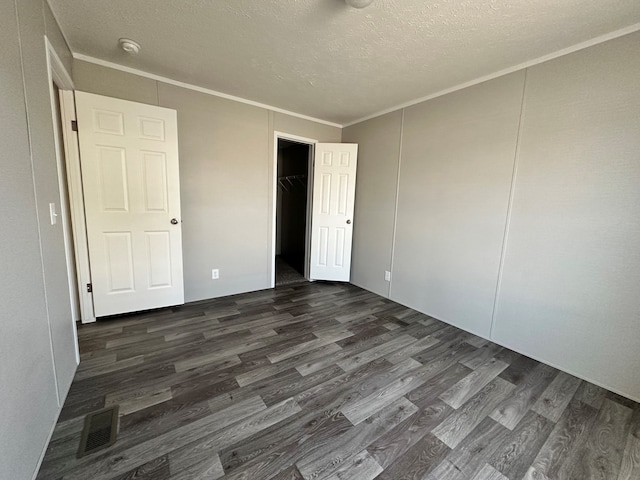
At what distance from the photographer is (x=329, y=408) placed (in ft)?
5.20

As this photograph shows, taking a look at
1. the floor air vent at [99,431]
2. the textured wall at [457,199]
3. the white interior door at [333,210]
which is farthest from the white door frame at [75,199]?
the textured wall at [457,199]

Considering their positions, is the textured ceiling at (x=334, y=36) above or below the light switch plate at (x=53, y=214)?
above

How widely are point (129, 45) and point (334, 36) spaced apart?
63.1 inches

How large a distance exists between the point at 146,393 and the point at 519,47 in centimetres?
353

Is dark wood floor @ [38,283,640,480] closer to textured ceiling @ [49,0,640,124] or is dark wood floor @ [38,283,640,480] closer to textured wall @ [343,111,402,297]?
textured wall @ [343,111,402,297]

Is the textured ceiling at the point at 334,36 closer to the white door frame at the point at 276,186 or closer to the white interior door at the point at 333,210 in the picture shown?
the white door frame at the point at 276,186

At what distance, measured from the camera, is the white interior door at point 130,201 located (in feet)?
7.59

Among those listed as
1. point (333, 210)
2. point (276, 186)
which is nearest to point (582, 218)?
point (333, 210)

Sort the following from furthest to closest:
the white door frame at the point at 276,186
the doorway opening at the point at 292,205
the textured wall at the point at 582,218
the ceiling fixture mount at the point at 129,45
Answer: the doorway opening at the point at 292,205 < the white door frame at the point at 276,186 < the ceiling fixture mount at the point at 129,45 < the textured wall at the point at 582,218

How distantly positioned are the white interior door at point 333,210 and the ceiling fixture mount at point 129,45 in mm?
2172

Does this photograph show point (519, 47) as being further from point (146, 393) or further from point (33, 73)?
point (146, 393)

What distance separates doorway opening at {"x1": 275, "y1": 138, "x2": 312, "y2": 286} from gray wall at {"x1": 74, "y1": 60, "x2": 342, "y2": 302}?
51.7 inches

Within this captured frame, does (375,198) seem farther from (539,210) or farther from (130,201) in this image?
(130,201)

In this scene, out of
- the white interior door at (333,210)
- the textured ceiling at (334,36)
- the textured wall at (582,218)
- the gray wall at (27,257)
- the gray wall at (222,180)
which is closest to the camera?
the gray wall at (27,257)
